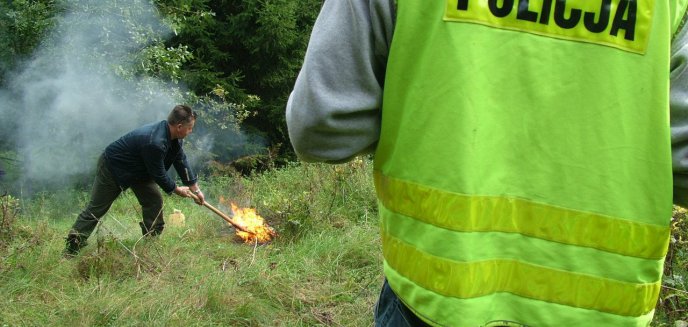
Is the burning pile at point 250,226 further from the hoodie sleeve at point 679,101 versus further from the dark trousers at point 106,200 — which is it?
the hoodie sleeve at point 679,101

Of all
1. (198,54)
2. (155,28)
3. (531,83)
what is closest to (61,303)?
(531,83)

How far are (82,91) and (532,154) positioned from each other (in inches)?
446

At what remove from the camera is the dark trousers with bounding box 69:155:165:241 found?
6281mm

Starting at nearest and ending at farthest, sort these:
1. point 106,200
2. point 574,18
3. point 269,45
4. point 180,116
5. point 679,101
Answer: point 574,18, point 679,101, point 180,116, point 106,200, point 269,45

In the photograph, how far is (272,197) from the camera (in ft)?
24.4

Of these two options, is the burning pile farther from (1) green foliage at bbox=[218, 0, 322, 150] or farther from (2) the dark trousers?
(1) green foliage at bbox=[218, 0, 322, 150]

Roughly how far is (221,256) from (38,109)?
7.30 meters

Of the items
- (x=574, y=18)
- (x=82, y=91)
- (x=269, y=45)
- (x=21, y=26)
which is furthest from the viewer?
(x=269, y=45)

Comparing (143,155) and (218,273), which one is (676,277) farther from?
(143,155)

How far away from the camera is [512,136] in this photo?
1.27 metres

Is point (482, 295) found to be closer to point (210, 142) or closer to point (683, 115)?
point (683, 115)

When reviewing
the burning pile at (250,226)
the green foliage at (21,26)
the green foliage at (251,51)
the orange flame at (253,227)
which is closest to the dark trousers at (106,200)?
the burning pile at (250,226)

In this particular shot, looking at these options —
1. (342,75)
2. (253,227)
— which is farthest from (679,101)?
(253,227)

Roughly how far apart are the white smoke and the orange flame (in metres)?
5.01
